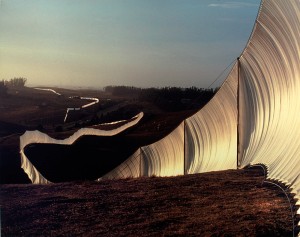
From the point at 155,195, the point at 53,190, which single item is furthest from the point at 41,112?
the point at 155,195

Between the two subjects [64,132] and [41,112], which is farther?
[64,132]

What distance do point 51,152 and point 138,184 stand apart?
50.8 feet

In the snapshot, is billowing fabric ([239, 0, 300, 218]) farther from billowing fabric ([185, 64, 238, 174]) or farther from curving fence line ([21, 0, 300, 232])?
billowing fabric ([185, 64, 238, 174])

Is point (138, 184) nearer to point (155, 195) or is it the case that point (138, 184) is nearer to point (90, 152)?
point (155, 195)

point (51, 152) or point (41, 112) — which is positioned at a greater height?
point (41, 112)

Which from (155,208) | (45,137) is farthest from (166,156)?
(45,137)

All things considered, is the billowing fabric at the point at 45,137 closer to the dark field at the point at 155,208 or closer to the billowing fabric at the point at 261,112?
the billowing fabric at the point at 261,112

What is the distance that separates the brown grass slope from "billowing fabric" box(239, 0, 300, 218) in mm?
527

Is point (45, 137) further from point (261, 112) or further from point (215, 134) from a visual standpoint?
point (261, 112)

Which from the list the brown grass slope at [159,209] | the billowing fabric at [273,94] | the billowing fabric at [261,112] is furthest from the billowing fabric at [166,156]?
the billowing fabric at [273,94]

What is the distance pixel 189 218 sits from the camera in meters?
8.77

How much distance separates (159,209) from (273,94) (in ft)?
10.7

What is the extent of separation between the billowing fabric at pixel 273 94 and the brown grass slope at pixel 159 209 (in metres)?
0.53

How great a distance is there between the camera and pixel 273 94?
10.9 m
